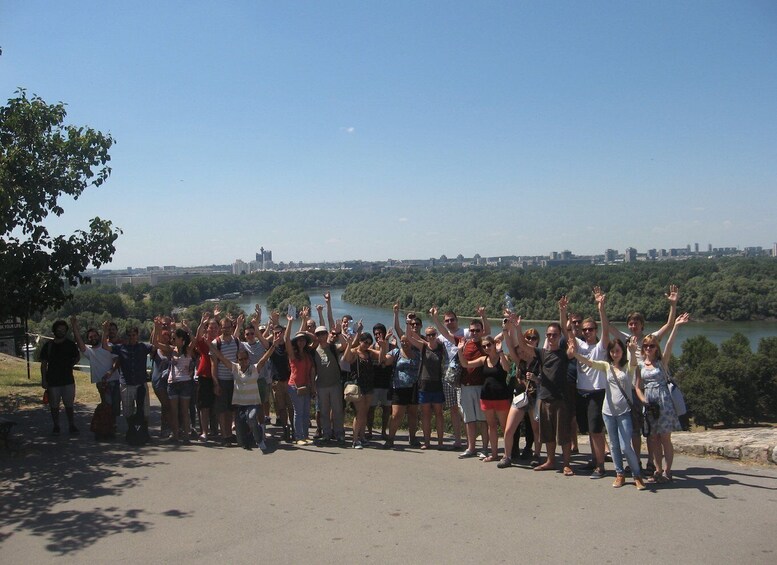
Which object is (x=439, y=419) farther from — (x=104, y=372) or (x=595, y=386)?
(x=104, y=372)

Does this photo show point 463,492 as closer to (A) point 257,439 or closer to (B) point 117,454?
(A) point 257,439

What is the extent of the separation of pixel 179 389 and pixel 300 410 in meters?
1.62

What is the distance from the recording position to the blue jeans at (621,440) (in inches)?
237

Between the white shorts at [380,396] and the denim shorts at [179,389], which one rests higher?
the denim shorts at [179,389]

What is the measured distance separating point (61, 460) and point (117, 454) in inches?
23.5

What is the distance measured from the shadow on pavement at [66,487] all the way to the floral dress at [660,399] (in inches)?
174

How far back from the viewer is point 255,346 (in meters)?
8.34

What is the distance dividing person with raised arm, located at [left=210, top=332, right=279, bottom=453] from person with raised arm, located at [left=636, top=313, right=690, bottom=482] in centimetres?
444

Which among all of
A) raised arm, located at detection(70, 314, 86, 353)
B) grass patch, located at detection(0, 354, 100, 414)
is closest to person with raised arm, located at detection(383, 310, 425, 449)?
raised arm, located at detection(70, 314, 86, 353)

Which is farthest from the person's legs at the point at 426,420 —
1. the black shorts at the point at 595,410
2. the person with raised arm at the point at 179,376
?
the person with raised arm at the point at 179,376

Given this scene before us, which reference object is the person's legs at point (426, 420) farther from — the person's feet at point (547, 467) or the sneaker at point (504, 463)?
the person's feet at point (547, 467)

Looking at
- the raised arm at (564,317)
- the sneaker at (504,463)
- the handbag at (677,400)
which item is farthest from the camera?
the sneaker at (504,463)

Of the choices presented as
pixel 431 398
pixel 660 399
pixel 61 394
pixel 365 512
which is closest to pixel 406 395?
pixel 431 398

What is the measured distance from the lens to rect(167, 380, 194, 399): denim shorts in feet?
26.9
